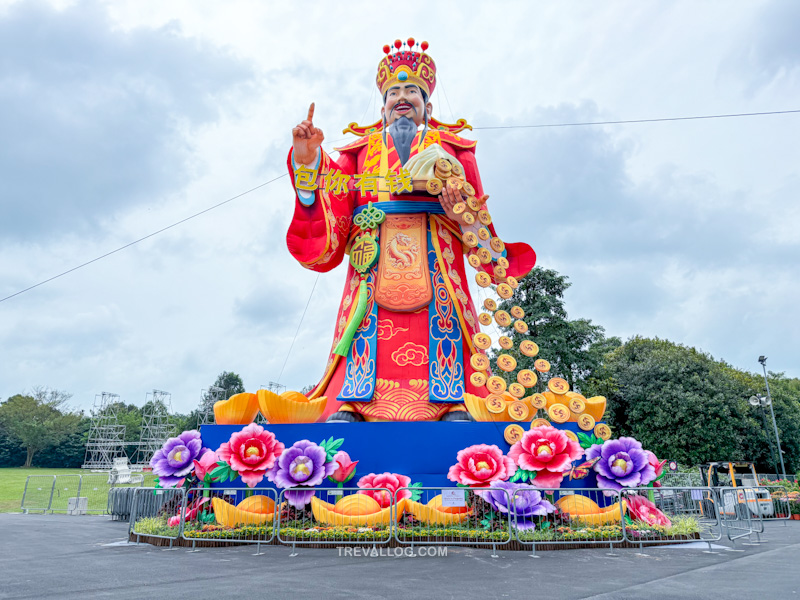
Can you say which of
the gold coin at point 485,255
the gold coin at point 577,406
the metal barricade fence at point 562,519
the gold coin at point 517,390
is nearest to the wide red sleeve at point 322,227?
the gold coin at point 485,255

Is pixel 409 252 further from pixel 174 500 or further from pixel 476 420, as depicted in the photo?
pixel 174 500

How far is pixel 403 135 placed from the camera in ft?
30.6

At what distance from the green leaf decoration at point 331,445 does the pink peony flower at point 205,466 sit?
5.00 ft

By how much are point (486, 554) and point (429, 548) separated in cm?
65

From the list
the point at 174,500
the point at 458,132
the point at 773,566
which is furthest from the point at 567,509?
the point at 458,132

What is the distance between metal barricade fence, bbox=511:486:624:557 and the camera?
21.9 ft

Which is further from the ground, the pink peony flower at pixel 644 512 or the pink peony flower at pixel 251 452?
the pink peony flower at pixel 251 452

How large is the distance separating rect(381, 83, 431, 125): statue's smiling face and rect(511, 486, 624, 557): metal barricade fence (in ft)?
20.2

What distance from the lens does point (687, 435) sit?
21312 millimetres

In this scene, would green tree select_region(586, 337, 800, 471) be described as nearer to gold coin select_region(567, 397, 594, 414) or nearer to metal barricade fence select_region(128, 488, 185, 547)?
gold coin select_region(567, 397, 594, 414)

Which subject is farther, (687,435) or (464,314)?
(687,435)

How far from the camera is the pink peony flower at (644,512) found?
23.9 ft

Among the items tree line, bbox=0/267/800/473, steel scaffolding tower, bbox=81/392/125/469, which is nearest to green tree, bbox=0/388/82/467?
steel scaffolding tower, bbox=81/392/125/469

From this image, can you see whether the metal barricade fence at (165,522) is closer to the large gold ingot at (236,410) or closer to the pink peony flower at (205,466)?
the pink peony flower at (205,466)
